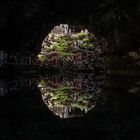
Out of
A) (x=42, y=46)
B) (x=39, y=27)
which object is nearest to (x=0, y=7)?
(x=39, y=27)

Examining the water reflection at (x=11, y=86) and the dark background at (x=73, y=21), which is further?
Result: the dark background at (x=73, y=21)

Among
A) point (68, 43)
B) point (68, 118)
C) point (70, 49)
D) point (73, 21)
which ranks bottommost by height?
point (68, 118)

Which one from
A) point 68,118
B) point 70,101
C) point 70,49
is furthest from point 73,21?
point 68,118

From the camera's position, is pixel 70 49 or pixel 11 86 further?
pixel 70 49

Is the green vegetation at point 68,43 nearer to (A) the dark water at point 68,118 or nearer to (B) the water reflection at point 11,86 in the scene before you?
(B) the water reflection at point 11,86

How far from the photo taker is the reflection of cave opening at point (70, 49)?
21047 mm

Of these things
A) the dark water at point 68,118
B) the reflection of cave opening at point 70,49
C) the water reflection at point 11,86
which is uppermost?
the reflection of cave opening at point 70,49

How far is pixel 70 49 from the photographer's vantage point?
22266 mm

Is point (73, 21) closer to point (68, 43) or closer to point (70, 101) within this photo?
point (68, 43)

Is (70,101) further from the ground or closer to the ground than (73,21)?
closer to the ground

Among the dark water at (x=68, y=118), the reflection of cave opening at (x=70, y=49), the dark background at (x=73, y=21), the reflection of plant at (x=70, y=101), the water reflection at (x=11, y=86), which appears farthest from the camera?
the reflection of cave opening at (x=70, y=49)

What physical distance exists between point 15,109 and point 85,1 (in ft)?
40.3

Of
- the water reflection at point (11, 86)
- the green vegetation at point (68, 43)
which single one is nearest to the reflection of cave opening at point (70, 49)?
the green vegetation at point (68, 43)

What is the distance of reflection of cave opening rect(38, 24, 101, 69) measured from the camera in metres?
21.0
